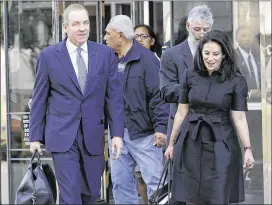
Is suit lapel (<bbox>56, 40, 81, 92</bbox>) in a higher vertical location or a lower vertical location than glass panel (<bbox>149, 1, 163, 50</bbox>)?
lower

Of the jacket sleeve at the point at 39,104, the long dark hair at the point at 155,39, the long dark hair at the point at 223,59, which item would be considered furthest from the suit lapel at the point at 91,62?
the long dark hair at the point at 155,39

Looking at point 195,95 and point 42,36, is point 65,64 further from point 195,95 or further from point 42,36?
point 42,36

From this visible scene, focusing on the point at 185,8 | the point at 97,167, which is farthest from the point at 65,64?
the point at 185,8

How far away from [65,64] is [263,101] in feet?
9.50

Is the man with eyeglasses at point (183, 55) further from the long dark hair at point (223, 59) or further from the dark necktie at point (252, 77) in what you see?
the dark necktie at point (252, 77)

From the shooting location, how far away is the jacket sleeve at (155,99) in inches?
295

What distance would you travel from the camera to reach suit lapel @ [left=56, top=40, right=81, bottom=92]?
6.35 metres

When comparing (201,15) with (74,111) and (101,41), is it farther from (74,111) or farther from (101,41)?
(101,41)

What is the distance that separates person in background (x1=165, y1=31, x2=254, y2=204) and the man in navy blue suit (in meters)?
0.62

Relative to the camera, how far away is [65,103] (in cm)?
634

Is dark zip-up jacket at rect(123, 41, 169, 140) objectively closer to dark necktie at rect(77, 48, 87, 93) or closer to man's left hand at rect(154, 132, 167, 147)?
man's left hand at rect(154, 132, 167, 147)

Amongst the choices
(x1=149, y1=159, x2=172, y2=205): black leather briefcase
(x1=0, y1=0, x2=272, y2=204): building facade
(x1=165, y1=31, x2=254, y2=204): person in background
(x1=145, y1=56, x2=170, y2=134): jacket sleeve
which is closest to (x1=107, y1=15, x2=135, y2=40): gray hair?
(x1=145, y1=56, x2=170, y2=134): jacket sleeve

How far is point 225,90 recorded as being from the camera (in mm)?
6156

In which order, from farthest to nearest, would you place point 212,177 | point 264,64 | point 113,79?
point 264,64
point 113,79
point 212,177
